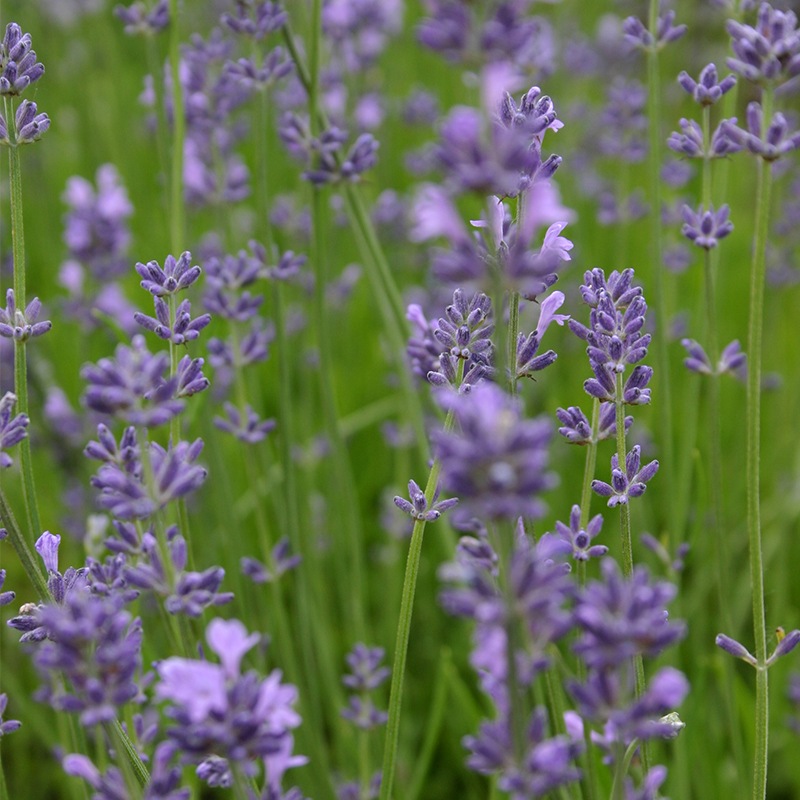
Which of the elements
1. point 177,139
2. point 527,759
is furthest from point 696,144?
point 527,759

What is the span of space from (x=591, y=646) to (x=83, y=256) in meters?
2.61

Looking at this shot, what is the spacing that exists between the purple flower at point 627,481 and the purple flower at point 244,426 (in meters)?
0.81

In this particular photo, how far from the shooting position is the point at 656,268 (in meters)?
2.06

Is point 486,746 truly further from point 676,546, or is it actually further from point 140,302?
point 140,302

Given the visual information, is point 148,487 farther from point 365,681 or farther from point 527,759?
point 365,681

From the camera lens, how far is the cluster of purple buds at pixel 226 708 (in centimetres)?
85

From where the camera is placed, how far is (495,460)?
77 cm

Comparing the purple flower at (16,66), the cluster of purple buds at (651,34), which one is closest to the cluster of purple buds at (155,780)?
the purple flower at (16,66)

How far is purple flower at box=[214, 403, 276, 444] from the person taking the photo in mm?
1960

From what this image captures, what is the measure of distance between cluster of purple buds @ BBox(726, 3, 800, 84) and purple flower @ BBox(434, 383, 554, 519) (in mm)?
659

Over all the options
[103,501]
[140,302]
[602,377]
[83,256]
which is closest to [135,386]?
[103,501]

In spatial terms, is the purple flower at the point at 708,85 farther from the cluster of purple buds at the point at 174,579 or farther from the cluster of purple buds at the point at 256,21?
the cluster of purple buds at the point at 174,579

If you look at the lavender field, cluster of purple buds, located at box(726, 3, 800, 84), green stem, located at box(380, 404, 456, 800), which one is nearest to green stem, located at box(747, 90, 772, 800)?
the lavender field

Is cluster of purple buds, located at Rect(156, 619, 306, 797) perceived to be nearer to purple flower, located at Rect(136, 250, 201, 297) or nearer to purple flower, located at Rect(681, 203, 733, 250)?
purple flower, located at Rect(136, 250, 201, 297)
